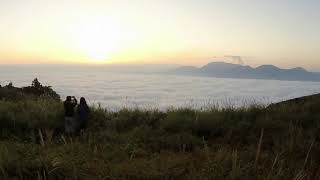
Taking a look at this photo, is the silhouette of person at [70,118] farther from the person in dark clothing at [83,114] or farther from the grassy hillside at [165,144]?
the grassy hillside at [165,144]

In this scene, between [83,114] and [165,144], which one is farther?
[83,114]

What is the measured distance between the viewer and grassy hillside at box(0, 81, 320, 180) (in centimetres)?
595

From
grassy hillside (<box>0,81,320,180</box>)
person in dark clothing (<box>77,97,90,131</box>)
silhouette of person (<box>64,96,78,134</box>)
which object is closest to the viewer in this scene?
grassy hillside (<box>0,81,320,180</box>)

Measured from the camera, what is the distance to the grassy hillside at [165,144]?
5.95 metres

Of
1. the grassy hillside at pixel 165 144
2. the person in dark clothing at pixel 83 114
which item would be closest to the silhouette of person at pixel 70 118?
the person in dark clothing at pixel 83 114

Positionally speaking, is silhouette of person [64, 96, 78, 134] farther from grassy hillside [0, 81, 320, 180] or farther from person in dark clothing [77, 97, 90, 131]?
grassy hillside [0, 81, 320, 180]

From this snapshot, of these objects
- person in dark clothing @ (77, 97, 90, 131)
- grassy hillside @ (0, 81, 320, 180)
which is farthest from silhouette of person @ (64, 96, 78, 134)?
grassy hillside @ (0, 81, 320, 180)

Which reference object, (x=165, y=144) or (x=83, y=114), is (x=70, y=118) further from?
(x=165, y=144)

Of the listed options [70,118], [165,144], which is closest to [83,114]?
[70,118]

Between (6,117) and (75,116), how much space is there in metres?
1.94

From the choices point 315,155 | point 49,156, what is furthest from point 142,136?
point 49,156

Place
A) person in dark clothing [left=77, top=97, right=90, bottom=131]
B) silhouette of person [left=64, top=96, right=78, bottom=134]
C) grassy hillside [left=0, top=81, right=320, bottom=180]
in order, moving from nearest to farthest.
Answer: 1. grassy hillside [left=0, top=81, right=320, bottom=180]
2. silhouette of person [left=64, top=96, right=78, bottom=134]
3. person in dark clothing [left=77, top=97, right=90, bottom=131]

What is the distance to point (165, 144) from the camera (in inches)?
432

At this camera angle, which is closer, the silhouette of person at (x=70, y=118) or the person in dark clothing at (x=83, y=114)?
the silhouette of person at (x=70, y=118)
